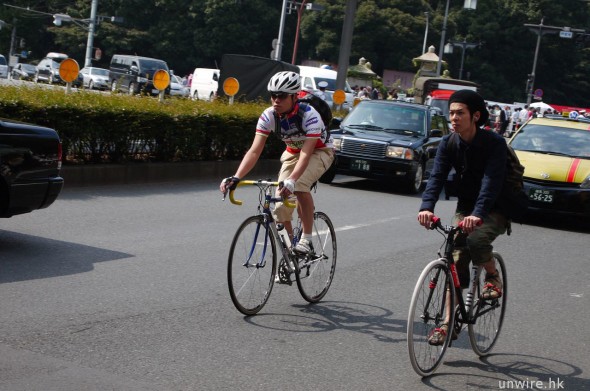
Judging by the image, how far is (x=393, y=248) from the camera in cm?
1134

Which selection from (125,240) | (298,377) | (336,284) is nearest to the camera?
(298,377)

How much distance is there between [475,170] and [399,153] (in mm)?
11581

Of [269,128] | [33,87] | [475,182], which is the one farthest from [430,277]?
[33,87]

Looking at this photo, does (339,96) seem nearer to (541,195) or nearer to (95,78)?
(541,195)

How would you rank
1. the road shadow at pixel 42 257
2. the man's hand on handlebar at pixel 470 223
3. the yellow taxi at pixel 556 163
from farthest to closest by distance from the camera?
the yellow taxi at pixel 556 163, the road shadow at pixel 42 257, the man's hand on handlebar at pixel 470 223

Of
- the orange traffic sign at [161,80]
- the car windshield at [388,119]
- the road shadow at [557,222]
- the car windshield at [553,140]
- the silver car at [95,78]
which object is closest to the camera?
the road shadow at [557,222]

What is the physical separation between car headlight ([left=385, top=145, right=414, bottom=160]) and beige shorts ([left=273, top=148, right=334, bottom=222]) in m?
9.93

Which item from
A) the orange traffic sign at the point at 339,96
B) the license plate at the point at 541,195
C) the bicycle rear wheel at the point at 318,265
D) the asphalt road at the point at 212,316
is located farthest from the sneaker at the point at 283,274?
the orange traffic sign at the point at 339,96

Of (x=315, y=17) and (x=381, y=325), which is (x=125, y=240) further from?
(x=315, y=17)

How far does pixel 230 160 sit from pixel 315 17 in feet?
210

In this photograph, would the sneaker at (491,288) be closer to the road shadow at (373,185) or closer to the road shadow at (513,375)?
the road shadow at (513,375)

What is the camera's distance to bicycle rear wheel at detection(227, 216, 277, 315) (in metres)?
6.98

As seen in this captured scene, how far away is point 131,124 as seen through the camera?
591 inches

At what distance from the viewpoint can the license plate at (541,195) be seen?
1473 cm
